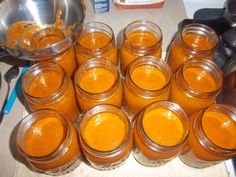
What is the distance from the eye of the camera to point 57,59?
62 cm

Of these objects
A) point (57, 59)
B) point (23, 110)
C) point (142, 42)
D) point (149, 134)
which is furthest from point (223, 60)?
point (23, 110)

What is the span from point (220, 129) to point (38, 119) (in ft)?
1.26

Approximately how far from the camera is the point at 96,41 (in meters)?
0.68

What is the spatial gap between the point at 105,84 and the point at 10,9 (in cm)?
37

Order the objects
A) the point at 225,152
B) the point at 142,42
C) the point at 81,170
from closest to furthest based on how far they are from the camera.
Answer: the point at 225,152
the point at 81,170
the point at 142,42

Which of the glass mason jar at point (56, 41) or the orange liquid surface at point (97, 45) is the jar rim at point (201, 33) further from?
the glass mason jar at point (56, 41)

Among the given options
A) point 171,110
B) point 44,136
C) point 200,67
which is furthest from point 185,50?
point 44,136

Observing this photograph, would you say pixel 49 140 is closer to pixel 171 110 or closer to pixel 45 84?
pixel 45 84

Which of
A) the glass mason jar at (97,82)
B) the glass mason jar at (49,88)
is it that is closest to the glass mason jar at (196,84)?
the glass mason jar at (97,82)

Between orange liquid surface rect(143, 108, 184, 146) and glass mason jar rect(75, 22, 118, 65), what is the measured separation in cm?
19

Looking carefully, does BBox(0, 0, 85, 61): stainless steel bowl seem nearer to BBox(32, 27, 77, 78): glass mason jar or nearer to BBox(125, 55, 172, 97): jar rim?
BBox(32, 27, 77, 78): glass mason jar

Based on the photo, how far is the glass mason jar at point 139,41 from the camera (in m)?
0.61

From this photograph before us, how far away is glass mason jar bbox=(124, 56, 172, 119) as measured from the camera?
537 mm

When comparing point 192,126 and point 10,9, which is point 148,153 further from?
point 10,9
